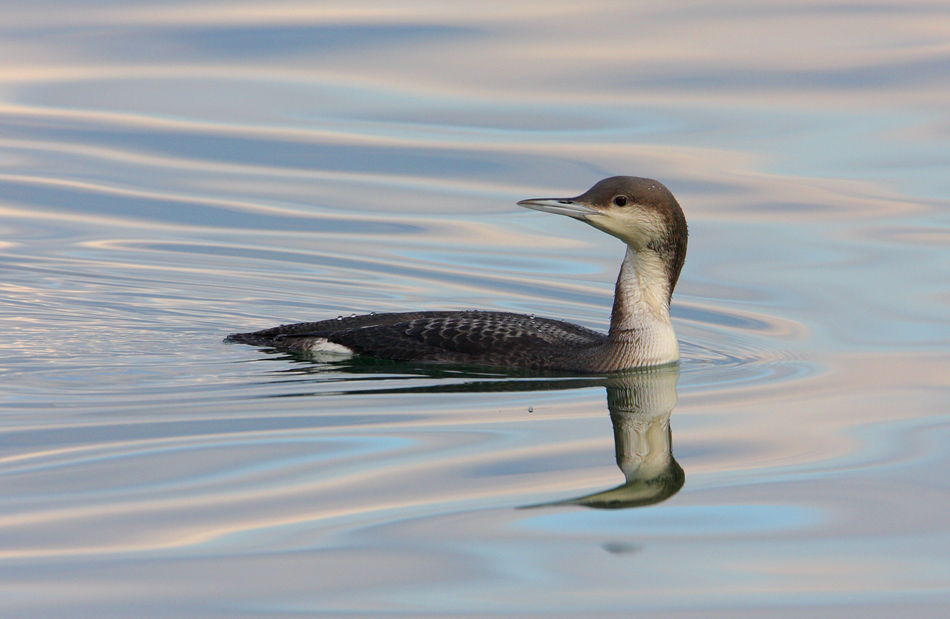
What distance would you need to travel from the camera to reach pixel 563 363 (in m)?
8.92

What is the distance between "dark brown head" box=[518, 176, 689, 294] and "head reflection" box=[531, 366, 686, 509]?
0.86 m

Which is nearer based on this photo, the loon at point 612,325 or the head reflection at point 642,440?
the head reflection at point 642,440

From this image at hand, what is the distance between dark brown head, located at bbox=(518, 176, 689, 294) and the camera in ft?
28.4

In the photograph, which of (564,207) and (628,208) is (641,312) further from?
(564,207)

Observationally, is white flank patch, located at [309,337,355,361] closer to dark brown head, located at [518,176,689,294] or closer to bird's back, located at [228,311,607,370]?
bird's back, located at [228,311,607,370]

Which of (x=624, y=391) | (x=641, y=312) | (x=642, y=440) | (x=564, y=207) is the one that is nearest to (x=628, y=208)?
(x=564, y=207)

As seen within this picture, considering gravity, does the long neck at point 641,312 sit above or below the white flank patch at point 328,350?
above

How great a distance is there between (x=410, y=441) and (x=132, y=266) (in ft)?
18.8

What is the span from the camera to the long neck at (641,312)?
8.93 metres

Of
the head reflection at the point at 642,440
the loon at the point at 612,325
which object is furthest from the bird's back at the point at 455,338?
the head reflection at the point at 642,440

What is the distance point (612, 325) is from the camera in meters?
9.10

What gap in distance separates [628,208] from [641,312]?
68 cm

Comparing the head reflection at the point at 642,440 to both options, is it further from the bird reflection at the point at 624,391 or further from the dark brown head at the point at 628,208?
the dark brown head at the point at 628,208

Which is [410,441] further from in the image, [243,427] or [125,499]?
[125,499]
